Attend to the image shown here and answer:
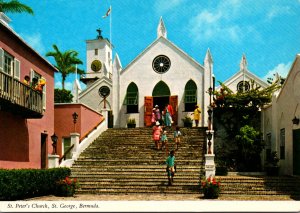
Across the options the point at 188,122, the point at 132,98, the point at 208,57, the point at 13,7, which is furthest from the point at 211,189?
the point at 132,98

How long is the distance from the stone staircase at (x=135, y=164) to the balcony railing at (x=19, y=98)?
3534mm

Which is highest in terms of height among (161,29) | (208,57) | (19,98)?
(161,29)

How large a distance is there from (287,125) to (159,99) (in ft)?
46.7

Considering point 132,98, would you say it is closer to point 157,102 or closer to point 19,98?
point 157,102

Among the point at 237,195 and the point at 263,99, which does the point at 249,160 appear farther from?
the point at 237,195

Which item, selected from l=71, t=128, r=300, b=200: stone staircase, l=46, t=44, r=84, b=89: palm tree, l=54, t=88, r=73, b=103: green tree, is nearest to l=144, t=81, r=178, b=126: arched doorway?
l=71, t=128, r=300, b=200: stone staircase

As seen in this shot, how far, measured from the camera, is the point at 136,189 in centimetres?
1888

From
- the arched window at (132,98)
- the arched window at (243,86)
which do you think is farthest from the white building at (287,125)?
the arched window at (132,98)

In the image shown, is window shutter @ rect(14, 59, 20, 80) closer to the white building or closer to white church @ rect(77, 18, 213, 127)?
the white building

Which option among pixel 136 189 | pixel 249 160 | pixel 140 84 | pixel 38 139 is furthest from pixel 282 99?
pixel 140 84

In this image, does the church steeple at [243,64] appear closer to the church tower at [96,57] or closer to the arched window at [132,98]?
the arched window at [132,98]

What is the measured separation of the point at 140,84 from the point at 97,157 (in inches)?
476

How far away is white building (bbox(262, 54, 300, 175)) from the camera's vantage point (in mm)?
20062

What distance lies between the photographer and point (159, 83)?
3425 centimetres
